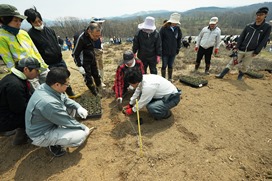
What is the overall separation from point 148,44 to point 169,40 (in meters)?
0.78

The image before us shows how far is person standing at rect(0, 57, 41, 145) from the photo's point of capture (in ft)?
6.95

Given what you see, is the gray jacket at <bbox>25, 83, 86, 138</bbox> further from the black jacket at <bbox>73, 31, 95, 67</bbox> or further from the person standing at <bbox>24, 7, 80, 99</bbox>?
the black jacket at <bbox>73, 31, 95, 67</bbox>

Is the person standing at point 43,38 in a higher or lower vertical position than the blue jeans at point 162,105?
higher

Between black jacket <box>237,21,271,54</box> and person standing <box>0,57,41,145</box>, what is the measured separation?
5134mm

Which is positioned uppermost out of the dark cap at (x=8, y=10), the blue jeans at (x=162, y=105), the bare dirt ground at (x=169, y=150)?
the dark cap at (x=8, y=10)

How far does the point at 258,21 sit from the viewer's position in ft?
13.3

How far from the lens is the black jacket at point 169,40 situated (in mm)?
4305

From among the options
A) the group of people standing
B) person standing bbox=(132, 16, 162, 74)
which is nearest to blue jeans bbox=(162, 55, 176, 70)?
person standing bbox=(132, 16, 162, 74)

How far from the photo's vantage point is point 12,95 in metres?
2.13

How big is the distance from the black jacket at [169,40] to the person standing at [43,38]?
2.78 meters

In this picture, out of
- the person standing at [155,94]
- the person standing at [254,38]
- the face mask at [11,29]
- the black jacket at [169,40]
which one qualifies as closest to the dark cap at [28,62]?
the face mask at [11,29]

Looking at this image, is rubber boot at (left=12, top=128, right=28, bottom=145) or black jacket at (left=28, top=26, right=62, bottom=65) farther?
black jacket at (left=28, top=26, right=62, bottom=65)

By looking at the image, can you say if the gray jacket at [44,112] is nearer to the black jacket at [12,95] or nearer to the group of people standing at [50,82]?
the group of people standing at [50,82]

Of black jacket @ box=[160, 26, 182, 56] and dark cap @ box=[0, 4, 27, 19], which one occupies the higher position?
dark cap @ box=[0, 4, 27, 19]
